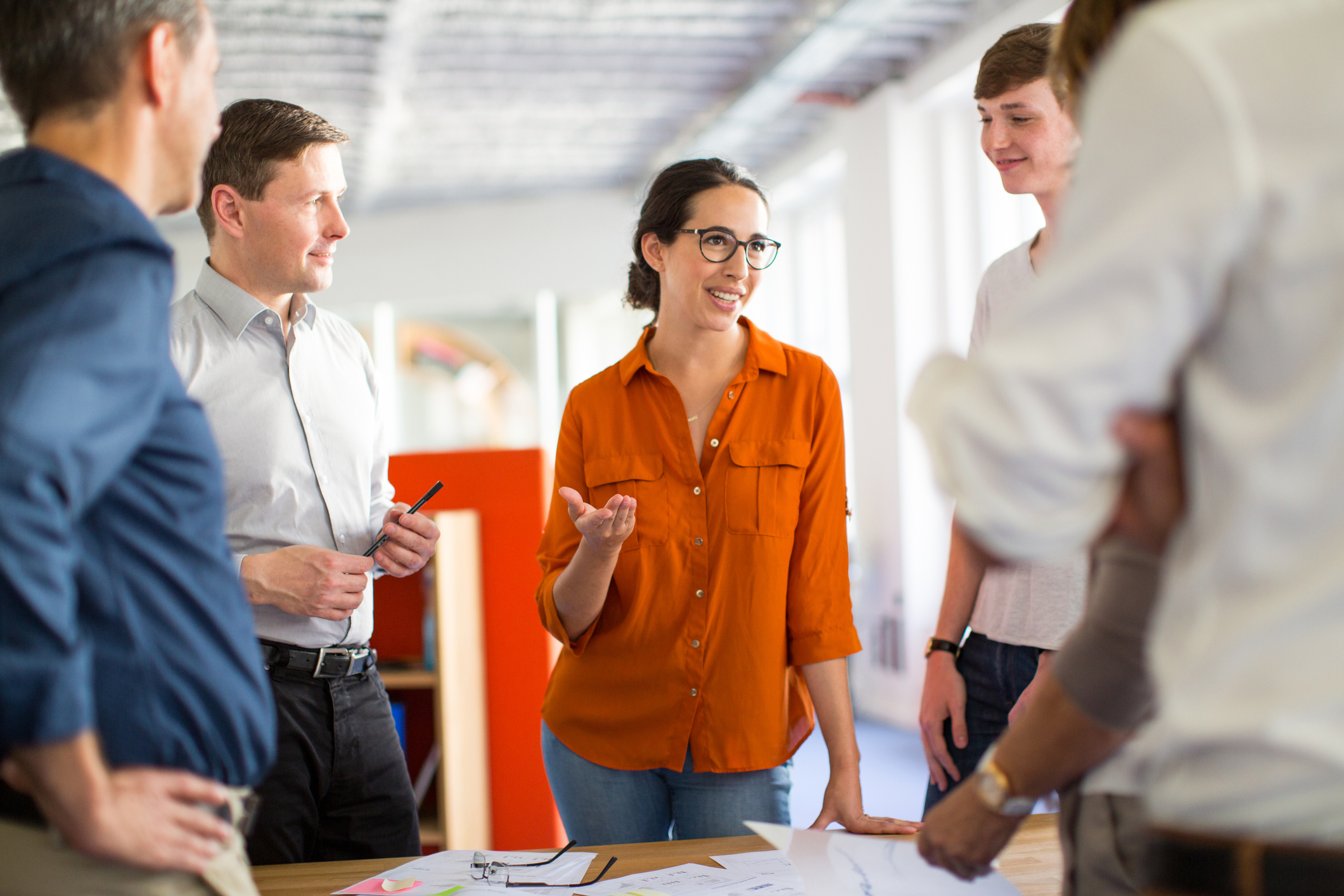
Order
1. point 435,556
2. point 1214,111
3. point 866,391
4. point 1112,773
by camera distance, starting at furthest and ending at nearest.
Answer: point 866,391 → point 435,556 → point 1112,773 → point 1214,111

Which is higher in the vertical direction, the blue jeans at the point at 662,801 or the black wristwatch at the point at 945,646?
the black wristwatch at the point at 945,646

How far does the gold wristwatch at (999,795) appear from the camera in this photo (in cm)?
86

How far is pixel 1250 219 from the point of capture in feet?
1.97

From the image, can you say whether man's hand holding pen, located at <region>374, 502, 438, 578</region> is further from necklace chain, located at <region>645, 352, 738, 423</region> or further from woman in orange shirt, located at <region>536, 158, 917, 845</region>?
necklace chain, located at <region>645, 352, 738, 423</region>

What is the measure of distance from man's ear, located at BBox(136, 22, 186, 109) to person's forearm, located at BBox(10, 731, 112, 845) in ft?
1.81

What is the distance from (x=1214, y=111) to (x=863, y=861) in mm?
842

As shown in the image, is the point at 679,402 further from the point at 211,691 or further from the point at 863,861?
the point at 211,691

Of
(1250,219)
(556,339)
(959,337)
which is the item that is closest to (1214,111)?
(1250,219)

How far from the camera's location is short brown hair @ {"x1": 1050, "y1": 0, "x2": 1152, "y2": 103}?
798 mm

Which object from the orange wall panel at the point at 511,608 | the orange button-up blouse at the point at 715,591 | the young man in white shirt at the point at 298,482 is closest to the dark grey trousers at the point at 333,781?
the young man in white shirt at the point at 298,482

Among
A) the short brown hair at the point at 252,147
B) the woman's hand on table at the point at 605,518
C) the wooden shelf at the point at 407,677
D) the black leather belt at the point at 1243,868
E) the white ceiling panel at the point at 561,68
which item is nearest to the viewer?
the black leather belt at the point at 1243,868

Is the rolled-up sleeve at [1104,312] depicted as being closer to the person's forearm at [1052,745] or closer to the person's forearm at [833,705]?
the person's forearm at [1052,745]

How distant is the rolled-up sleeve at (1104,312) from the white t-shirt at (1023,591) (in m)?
1.03

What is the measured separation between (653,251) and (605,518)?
71 centimetres
